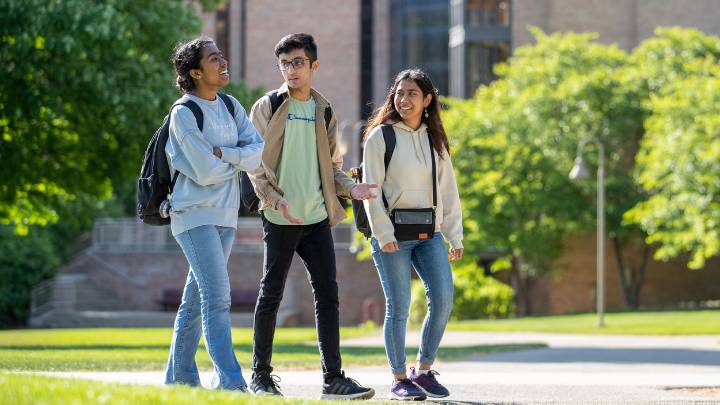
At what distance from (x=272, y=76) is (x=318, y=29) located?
3.01 meters

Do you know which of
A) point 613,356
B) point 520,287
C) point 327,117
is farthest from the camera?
point 520,287

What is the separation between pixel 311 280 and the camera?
8984 mm

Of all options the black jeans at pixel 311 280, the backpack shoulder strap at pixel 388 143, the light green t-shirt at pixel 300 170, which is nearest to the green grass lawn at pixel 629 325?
the backpack shoulder strap at pixel 388 143

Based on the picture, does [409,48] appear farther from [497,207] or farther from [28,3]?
[28,3]

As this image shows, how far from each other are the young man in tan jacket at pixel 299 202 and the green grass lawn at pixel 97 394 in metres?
1.45

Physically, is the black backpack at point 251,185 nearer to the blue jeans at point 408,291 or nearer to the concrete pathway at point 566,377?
the blue jeans at point 408,291

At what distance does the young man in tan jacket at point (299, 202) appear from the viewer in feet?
29.5

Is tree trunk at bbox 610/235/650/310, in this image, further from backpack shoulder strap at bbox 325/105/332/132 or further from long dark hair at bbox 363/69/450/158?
backpack shoulder strap at bbox 325/105/332/132

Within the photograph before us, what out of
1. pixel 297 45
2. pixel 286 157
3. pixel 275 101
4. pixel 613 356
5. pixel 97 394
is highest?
pixel 297 45

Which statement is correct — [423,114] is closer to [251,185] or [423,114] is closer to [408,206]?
[408,206]

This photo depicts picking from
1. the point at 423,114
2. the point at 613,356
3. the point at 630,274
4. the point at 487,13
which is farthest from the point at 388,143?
the point at 487,13

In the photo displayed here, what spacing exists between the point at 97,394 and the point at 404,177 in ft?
10.8

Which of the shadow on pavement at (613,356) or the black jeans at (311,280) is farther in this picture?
the shadow on pavement at (613,356)

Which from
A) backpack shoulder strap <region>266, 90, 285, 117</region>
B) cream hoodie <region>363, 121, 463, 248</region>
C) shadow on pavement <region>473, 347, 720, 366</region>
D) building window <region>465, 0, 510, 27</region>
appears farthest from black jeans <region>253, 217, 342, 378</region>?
building window <region>465, 0, 510, 27</region>
